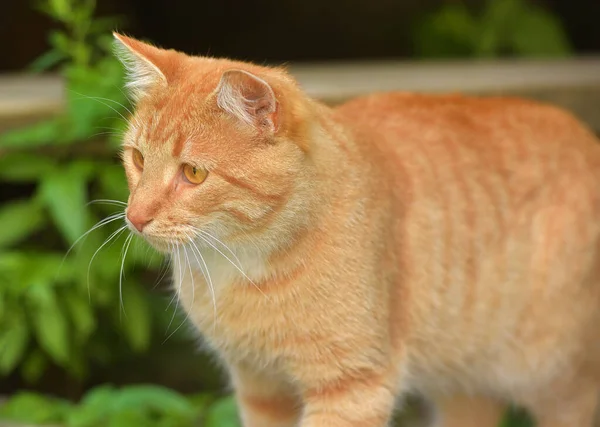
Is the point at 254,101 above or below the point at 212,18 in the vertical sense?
above

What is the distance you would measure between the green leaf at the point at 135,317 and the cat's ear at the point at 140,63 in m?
1.33

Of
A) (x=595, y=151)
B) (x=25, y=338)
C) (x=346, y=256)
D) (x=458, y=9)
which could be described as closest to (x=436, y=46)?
(x=458, y=9)

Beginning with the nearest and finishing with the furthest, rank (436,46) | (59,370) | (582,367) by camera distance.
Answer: (582,367)
(59,370)
(436,46)

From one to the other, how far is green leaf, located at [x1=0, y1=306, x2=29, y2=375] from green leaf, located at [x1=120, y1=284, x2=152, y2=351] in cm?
35

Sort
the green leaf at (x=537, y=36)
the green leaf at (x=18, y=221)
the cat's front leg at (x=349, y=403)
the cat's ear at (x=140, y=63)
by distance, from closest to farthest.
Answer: the cat's ear at (x=140, y=63), the cat's front leg at (x=349, y=403), the green leaf at (x=18, y=221), the green leaf at (x=537, y=36)

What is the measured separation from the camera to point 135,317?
3.24 meters

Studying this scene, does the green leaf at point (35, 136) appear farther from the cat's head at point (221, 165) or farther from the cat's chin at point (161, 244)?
the cat's chin at point (161, 244)

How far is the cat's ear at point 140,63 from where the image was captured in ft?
6.42

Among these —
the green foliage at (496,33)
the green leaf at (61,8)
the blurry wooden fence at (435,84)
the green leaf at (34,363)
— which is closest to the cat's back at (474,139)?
the blurry wooden fence at (435,84)

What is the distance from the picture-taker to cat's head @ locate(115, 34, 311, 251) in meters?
1.85

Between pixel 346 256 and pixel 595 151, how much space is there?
0.91 metres

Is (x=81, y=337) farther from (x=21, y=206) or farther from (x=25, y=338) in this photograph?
(x=21, y=206)

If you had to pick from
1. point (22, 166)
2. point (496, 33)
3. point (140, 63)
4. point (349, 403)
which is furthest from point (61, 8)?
point (496, 33)

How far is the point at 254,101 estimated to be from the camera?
1.80 m
